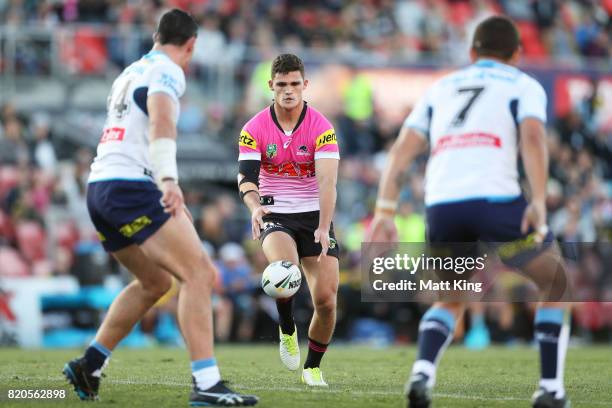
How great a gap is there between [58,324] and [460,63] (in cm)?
1006

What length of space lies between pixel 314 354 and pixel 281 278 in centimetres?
80

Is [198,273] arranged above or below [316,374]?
above

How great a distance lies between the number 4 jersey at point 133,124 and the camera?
7.45 meters

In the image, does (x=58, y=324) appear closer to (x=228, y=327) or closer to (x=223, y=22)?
(x=228, y=327)

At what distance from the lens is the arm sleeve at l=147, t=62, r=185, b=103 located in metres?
7.32

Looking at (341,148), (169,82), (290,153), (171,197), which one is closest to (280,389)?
(290,153)

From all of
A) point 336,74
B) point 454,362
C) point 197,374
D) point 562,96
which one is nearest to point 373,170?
point 336,74

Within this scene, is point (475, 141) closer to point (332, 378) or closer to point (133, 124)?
point (133, 124)

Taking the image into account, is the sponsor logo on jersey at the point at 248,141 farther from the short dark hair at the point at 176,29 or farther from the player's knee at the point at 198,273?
the player's knee at the point at 198,273

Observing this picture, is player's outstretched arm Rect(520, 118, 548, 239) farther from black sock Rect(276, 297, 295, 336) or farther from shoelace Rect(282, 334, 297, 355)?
shoelace Rect(282, 334, 297, 355)

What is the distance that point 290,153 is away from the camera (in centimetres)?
984

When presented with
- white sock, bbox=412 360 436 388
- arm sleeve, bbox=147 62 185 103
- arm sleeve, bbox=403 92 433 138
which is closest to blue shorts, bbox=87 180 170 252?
arm sleeve, bbox=147 62 185 103

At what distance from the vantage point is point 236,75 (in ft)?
69.1

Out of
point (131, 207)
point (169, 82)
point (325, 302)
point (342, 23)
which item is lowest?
point (325, 302)
